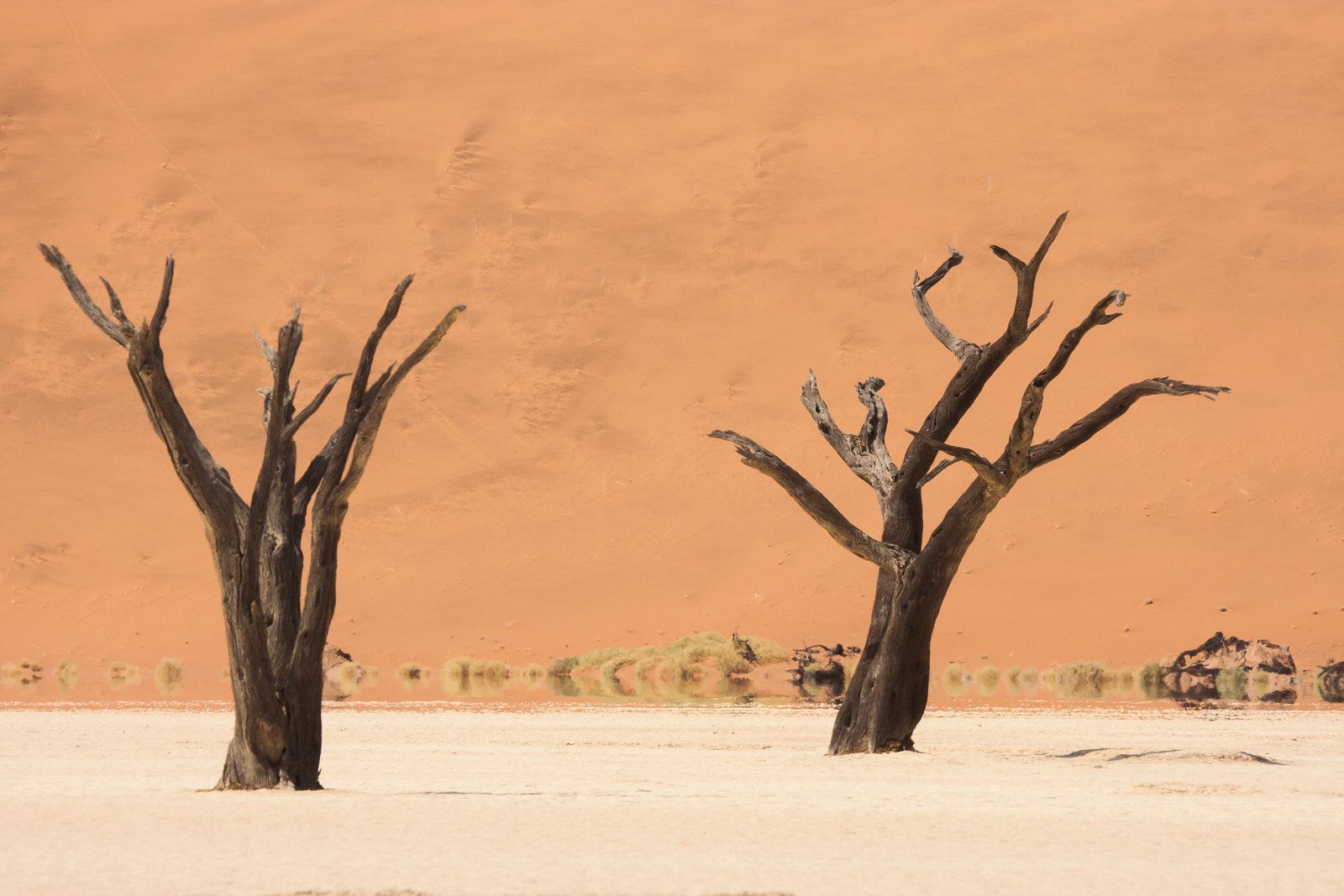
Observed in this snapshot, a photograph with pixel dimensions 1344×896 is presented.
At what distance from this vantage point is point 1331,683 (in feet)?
76.1

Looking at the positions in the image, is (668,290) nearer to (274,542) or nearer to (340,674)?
(340,674)

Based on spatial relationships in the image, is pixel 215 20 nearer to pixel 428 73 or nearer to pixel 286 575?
pixel 428 73

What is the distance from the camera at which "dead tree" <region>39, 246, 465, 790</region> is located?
9797 millimetres

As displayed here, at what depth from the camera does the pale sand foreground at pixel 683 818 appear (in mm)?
6715

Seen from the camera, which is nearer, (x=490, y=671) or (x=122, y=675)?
(x=490, y=671)

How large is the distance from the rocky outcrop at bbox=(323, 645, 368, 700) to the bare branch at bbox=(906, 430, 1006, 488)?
15.5m

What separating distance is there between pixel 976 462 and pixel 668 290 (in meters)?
30.1

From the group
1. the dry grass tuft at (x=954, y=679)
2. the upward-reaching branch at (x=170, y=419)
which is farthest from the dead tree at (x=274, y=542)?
the dry grass tuft at (x=954, y=679)

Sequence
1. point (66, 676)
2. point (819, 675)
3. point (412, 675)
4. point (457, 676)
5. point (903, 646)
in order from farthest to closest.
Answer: point (412, 675) → point (457, 676) → point (66, 676) → point (819, 675) → point (903, 646)

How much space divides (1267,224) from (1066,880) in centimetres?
3699

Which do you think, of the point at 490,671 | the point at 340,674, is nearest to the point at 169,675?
the point at 340,674

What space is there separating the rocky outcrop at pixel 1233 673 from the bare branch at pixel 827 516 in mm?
11718

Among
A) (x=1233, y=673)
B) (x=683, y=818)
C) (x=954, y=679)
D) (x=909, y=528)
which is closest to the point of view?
(x=683, y=818)

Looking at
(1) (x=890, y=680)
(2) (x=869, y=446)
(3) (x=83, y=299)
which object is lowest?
(1) (x=890, y=680)
